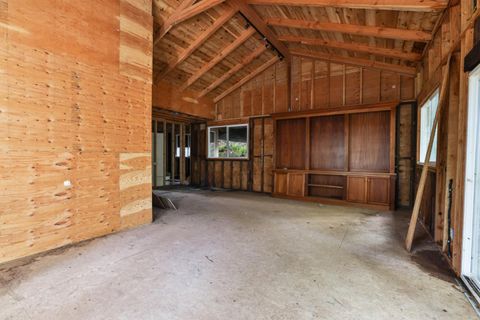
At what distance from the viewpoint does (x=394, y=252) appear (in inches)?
113

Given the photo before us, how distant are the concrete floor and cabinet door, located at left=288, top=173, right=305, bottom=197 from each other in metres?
2.63

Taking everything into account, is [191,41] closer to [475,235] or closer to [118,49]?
[118,49]

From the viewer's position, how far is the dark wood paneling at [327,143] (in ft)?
19.7

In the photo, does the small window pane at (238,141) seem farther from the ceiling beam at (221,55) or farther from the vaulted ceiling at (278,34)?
the ceiling beam at (221,55)

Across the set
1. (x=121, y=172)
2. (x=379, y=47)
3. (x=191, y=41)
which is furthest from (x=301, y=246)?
(x=191, y=41)

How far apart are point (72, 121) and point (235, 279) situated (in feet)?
9.63

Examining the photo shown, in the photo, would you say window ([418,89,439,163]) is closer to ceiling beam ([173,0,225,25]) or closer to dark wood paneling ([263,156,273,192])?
dark wood paneling ([263,156,273,192])

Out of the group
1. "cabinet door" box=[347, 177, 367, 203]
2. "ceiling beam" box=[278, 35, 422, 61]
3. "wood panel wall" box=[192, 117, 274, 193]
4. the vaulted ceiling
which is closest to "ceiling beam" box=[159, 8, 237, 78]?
the vaulted ceiling

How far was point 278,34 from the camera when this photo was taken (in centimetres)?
582

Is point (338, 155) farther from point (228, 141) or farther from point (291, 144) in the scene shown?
point (228, 141)

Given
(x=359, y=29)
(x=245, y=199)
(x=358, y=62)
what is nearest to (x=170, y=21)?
(x=359, y=29)

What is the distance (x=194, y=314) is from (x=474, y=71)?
327 centimetres

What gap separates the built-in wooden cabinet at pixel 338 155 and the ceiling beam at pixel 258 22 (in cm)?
193

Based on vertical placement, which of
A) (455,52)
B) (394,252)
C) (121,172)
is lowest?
(394,252)
